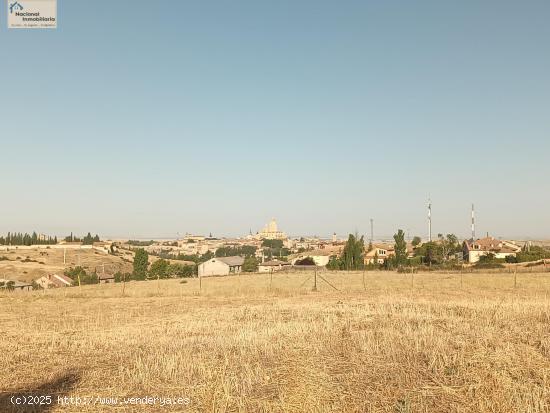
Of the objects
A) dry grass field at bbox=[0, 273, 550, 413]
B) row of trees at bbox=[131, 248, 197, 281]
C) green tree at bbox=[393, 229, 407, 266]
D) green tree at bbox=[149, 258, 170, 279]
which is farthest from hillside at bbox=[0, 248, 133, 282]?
dry grass field at bbox=[0, 273, 550, 413]

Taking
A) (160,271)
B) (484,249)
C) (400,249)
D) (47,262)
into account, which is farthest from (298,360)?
(47,262)

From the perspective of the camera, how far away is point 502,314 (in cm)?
1828

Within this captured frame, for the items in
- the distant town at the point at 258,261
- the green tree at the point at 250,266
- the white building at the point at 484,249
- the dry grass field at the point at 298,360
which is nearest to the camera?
the dry grass field at the point at 298,360

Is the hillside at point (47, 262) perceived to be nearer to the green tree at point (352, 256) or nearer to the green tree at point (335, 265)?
the green tree at point (335, 265)

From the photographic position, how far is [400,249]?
245 ft

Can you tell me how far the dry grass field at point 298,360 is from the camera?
8.03 meters

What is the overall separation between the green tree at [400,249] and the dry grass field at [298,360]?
54349 millimetres

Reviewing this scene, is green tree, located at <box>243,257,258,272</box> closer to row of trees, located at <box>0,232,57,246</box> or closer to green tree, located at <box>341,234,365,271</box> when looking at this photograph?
green tree, located at <box>341,234,365,271</box>

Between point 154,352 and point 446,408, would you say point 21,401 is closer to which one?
point 154,352

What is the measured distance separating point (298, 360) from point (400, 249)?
6755 cm

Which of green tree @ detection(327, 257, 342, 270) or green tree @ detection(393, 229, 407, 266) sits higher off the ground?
green tree @ detection(393, 229, 407, 266)

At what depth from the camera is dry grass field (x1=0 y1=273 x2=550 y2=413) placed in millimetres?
8031

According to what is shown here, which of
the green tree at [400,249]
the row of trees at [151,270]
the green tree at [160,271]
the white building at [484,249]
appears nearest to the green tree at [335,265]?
the green tree at [400,249]

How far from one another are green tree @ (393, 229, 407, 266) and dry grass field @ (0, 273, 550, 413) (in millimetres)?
54349
